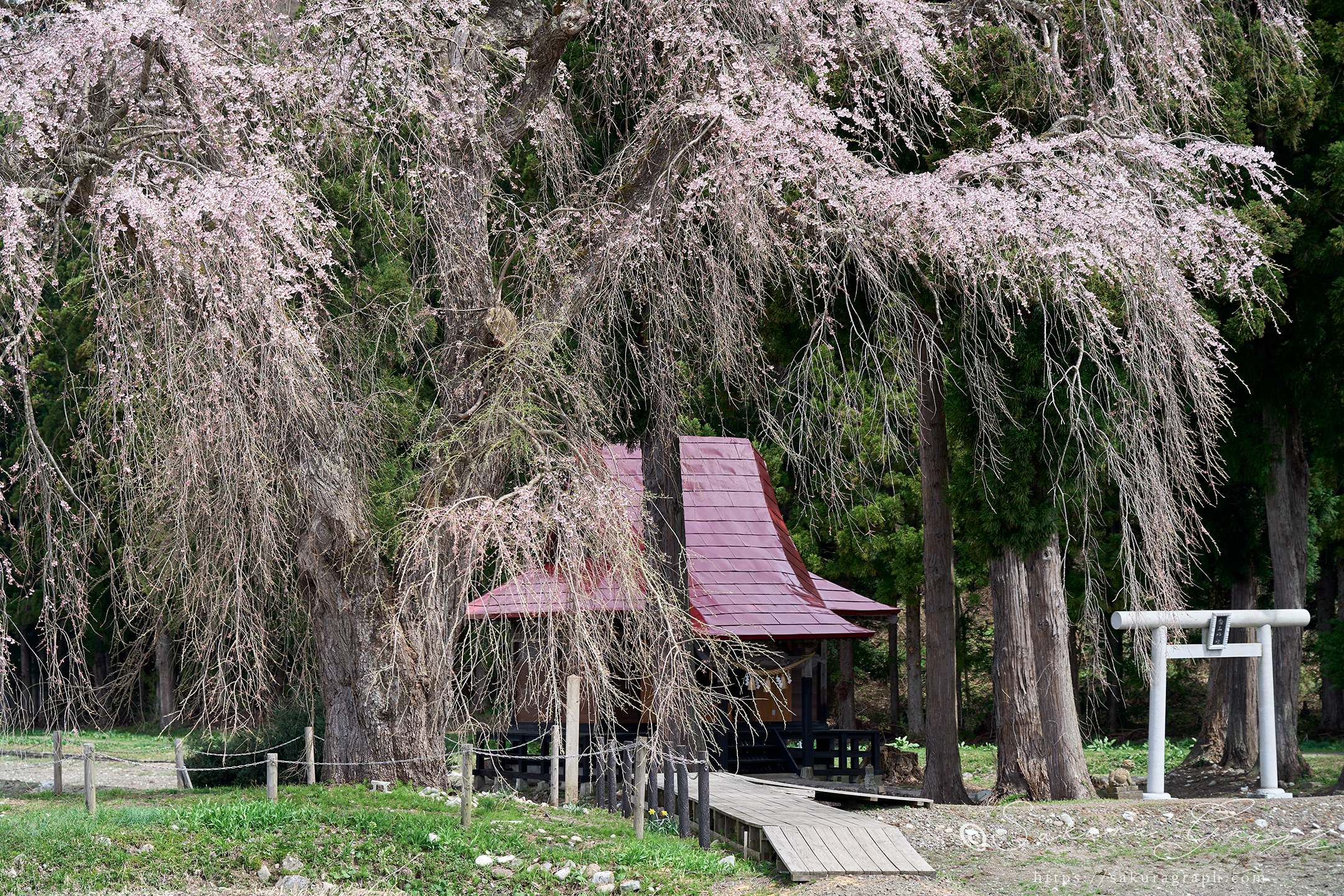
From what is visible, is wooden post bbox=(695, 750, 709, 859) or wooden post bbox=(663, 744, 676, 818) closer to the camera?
wooden post bbox=(695, 750, 709, 859)

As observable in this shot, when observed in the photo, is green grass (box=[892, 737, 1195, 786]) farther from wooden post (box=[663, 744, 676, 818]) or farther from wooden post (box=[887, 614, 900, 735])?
wooden post (box=[663, 744, 676, 818])

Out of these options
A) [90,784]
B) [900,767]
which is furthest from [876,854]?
[900,767]

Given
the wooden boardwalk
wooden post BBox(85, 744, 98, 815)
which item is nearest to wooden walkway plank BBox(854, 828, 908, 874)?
the wooden boardwalk

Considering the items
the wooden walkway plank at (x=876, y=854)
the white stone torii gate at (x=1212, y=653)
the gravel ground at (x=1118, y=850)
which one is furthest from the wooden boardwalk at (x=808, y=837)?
the white stone torii gate at (x=1212, y=653)

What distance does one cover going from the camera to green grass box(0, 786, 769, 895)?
7.12 meters

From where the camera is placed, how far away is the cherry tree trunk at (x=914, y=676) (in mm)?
20875

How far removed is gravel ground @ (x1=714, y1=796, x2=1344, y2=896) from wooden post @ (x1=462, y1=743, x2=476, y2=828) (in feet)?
6.62

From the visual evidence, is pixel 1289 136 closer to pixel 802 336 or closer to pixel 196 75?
pixel 802 336

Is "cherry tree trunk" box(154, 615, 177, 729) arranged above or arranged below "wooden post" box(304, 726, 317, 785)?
below

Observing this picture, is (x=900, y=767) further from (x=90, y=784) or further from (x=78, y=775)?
(x=78, y=775)

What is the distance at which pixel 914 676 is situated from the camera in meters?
20.9

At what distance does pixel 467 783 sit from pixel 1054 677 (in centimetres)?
525

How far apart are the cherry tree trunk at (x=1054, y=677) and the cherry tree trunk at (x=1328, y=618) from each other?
13.9 m

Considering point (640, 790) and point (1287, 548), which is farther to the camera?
point (1287, 548)
